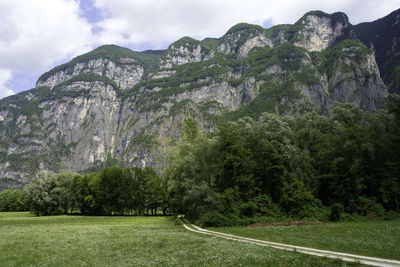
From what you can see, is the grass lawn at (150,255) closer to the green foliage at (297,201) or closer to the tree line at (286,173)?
the tree line at (286,173)

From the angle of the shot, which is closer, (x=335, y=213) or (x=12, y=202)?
(x=335, y=213)

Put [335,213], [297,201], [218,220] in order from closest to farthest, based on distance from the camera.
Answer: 1. [218,220]
2. [335,213]
3. [297,201]

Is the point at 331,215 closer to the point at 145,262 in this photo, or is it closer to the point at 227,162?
the point at 227,162

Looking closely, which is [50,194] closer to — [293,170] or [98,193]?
[98,193]

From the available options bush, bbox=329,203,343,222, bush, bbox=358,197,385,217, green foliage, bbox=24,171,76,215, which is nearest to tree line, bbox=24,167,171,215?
green foliage, bbox=24,171,76,215

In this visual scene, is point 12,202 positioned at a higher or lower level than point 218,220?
higher

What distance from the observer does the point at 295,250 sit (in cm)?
1781

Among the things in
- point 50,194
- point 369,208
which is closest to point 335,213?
point 369,208

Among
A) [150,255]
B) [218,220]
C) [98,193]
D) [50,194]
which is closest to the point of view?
[150,255]

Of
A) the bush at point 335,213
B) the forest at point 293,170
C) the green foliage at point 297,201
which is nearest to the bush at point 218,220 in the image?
the forest at point 293,170

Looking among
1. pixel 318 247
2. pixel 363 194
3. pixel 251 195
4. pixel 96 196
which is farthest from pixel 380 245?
pixel 96 196

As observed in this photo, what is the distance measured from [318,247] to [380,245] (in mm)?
4421

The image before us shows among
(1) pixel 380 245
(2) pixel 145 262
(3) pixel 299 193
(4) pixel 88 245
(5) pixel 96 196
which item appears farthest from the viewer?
(5) pixel 96 196

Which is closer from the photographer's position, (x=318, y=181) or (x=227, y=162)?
(x=227, y=162)
